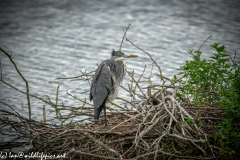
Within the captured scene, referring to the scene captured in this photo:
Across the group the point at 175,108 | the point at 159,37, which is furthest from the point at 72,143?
the point at 159,37

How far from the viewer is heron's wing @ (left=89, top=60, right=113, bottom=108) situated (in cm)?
615

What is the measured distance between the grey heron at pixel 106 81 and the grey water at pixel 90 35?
2330mm

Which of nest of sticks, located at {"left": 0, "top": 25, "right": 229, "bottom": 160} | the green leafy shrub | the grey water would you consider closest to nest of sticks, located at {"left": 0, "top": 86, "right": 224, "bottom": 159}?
nest of sticks, located at {"left": 0, "top": 25, "right": 229, "bottom": 160}

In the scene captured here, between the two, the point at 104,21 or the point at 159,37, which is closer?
the point at 159,37

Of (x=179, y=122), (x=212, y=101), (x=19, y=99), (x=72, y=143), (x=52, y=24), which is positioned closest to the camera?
(x=179, y=122)

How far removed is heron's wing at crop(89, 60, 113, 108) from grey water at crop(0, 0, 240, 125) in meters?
2.34

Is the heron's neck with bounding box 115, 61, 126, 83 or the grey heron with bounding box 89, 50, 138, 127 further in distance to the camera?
the heron's neck with bounding box 115, 61, 126, 83

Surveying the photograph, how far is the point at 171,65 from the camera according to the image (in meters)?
→ 11.0

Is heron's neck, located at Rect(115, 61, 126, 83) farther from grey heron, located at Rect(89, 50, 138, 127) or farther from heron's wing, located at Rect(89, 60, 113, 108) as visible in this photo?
heron's wing, located at Rect(89, 60, 113, 108)

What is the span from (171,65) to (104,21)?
4461 millimetres

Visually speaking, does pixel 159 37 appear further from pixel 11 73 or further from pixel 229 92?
pixel 229 92

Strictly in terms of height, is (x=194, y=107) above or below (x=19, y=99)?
above

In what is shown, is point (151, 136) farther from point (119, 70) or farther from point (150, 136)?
point (119, 70)

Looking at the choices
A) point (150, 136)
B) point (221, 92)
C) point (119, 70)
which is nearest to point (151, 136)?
point (150, 136)
